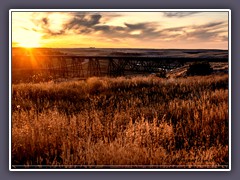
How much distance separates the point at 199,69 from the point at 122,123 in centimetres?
142

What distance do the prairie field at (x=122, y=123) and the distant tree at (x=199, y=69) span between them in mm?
98

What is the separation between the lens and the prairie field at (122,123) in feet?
14.0

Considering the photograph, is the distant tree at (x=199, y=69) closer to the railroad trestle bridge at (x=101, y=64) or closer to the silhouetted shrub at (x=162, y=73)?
the railroad trestle bridge at (x=101, y=64)

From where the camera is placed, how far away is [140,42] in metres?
4.82

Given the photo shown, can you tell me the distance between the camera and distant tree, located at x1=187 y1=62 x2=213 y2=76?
15.9 feet

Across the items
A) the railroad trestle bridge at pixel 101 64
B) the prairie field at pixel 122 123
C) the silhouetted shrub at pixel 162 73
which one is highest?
the railroad trestle bridge at pixel 101 64

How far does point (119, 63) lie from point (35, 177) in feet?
6.82

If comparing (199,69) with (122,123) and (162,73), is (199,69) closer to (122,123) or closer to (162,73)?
(162,73)

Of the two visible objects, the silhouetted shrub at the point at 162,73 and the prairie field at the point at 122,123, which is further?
the silhouetted shrub at the point at 162,73

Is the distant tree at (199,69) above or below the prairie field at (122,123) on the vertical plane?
above

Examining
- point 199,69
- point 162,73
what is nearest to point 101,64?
point 162,73

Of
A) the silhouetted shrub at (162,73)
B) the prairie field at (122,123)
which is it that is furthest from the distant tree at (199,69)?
the silhouetted shrub at (162,73)

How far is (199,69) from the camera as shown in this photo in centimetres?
488
